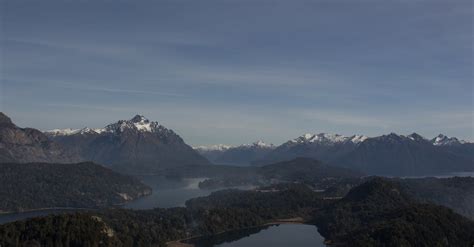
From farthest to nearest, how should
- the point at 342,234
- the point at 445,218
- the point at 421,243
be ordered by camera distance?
1. the point at 342,234
2. the point at 445,218
3. the point at 421,243

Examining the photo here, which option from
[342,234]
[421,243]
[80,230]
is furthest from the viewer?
[342,234]

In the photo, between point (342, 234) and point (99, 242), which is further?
point (342, 234)

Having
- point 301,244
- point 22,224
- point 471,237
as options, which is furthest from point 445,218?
point 22,224

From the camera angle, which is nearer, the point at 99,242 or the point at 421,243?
the point at 99,242

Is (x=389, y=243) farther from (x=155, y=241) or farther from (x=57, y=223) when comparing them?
(x=57, y=223)

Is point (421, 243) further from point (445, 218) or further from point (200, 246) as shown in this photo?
point (200, 246)

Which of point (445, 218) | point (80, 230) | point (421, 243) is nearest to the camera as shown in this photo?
point (80, 230)

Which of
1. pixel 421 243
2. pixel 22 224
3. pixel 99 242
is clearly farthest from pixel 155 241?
pixel 421 243

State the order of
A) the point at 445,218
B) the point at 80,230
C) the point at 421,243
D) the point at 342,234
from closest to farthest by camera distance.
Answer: the point at 80,230, the point at 421,243, the point at 445,218, the point at 342,234
